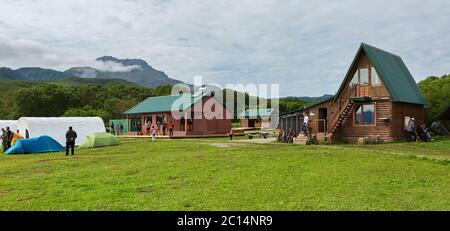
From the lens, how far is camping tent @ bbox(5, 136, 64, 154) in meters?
25.8

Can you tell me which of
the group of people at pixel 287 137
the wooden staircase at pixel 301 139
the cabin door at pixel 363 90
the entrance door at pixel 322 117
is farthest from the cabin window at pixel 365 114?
the group of people at pixel 287 137

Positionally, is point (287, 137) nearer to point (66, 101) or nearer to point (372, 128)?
point (372, 128)

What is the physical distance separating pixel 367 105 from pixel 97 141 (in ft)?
63.3

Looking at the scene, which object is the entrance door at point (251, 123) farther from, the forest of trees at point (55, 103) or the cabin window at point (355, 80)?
the cabin window at point (355, 80)

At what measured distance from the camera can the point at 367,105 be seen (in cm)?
2886

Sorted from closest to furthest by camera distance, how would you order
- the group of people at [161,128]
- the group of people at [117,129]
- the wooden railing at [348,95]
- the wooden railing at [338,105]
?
the wooden railing at [348,95] → the wooden railing at [338,105] → the group of people at [161,128] → the group of people at [117,129]

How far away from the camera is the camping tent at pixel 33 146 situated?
84.5 ft

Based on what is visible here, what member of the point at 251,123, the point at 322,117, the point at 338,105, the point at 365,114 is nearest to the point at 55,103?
the point at 251,123

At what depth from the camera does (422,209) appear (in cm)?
775

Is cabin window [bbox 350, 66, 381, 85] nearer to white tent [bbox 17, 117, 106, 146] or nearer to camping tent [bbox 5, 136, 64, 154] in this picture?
white tent [bbox 17, 117, 106, 146]

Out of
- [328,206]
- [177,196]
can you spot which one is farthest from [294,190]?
[177,196]

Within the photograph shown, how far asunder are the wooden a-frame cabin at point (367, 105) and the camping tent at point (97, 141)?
Result: 1403 centimetres

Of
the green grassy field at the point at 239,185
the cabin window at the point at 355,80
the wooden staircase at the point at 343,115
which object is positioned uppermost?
the cabin window at the point at 355,80
